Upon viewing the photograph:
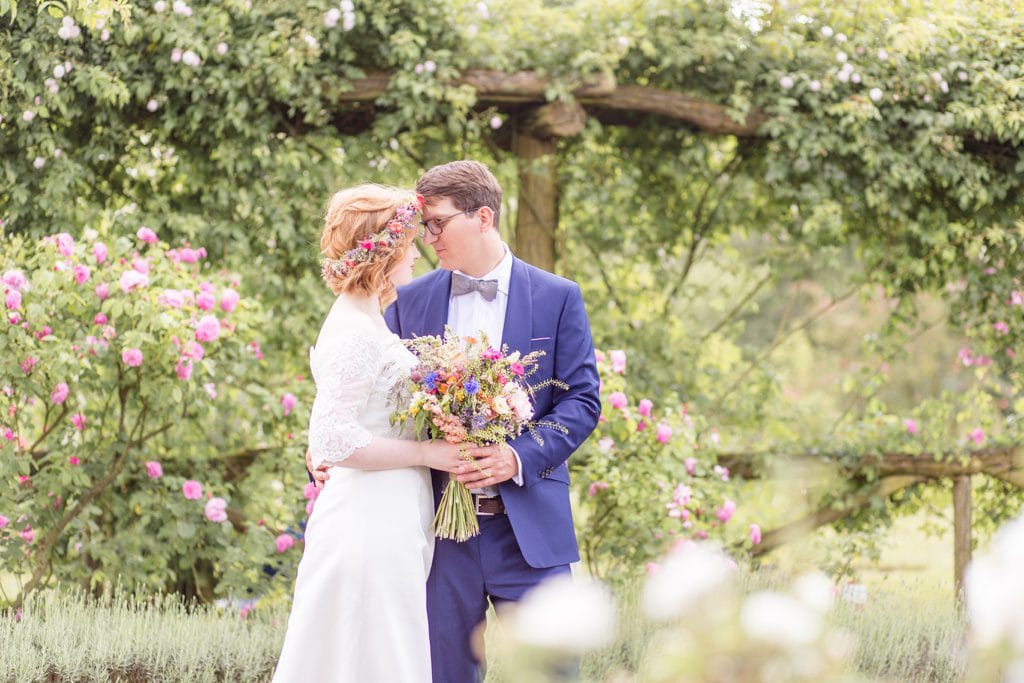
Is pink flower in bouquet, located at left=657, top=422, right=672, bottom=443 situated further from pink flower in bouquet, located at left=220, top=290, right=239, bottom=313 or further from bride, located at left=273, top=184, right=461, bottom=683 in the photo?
bride, located at left=273, top=184, right=461, bottom=683

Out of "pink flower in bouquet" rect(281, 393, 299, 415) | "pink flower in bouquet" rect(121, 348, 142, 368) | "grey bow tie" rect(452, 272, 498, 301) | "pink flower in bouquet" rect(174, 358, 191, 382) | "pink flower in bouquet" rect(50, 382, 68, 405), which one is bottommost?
"pink flower in bouquet" rect(281, 393, 299, 415)

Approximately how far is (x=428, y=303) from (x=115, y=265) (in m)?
1.77

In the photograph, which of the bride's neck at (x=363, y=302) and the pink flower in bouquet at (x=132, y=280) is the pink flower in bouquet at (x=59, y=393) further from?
the bride's neck at (x=363, y=302)

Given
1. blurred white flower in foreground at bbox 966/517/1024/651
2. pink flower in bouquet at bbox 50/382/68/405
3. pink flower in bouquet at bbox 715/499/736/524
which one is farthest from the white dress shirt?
pink flower in bouquet at bbox 715/499/736/524

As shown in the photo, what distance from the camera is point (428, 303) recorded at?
9.70ft

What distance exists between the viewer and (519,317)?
2.85m

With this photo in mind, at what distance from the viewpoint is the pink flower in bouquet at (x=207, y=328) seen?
403 cm

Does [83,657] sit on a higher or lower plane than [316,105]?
lower

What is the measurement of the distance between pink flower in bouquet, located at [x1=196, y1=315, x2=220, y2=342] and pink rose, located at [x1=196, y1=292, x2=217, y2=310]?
0.07 m

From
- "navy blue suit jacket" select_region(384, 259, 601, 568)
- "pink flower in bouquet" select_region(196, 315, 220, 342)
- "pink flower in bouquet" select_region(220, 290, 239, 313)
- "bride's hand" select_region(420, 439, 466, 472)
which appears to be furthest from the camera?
"pink flower in bouquet" select_region(220, 290, 239, 313)

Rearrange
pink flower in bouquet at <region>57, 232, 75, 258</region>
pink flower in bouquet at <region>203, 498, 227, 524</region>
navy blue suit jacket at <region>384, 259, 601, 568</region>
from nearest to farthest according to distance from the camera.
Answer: navy blue suit jacket at <region>384, 259, 601, 568</region> → pink flower in bouquet at <region>57, 232, 75, 258</region> → pink flower in bouquet at <region>203, 498, 227, 524</region>

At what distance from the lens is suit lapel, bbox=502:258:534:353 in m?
2.84

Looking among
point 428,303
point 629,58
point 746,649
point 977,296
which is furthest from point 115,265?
point 977,296

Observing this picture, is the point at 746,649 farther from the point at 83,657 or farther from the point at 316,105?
the point at 316,105
